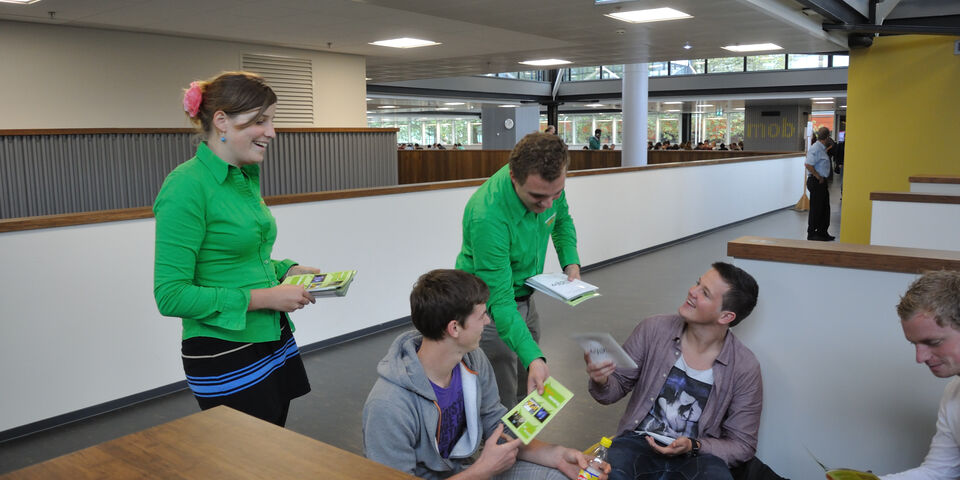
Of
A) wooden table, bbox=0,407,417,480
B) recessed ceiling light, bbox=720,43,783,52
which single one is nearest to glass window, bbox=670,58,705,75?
recessed ceiling light, bbox=720,43,783,52

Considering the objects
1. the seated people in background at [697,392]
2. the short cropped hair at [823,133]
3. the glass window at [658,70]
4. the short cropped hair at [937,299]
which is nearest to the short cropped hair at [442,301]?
the seated people in background at [697,392]

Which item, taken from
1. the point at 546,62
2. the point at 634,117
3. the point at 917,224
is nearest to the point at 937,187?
the point at 917,224

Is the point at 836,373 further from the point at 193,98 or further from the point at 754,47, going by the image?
the point at 754,47

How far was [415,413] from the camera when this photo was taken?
1907 millimetres

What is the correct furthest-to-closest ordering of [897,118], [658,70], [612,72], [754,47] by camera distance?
[612,72] < [658,70] < [754,47] < [897,118]

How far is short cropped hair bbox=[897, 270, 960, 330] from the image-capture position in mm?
1748

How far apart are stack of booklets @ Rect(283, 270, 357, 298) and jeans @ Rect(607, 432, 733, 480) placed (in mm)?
991

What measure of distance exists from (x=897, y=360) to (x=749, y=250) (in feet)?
1.89

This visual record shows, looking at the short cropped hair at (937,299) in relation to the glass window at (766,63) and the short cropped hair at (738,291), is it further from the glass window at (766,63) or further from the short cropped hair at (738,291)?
the glass window at (766,63)

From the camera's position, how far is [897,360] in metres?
2.36

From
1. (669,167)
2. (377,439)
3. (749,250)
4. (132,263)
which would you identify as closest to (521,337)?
(377,439)

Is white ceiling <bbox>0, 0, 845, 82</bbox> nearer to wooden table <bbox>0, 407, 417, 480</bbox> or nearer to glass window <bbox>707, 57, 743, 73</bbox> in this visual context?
wooden table <bbox>0, 407, 417, 480</bbox>

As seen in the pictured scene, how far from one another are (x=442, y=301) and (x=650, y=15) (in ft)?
20.1

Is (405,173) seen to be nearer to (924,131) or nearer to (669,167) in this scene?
(669,167)
